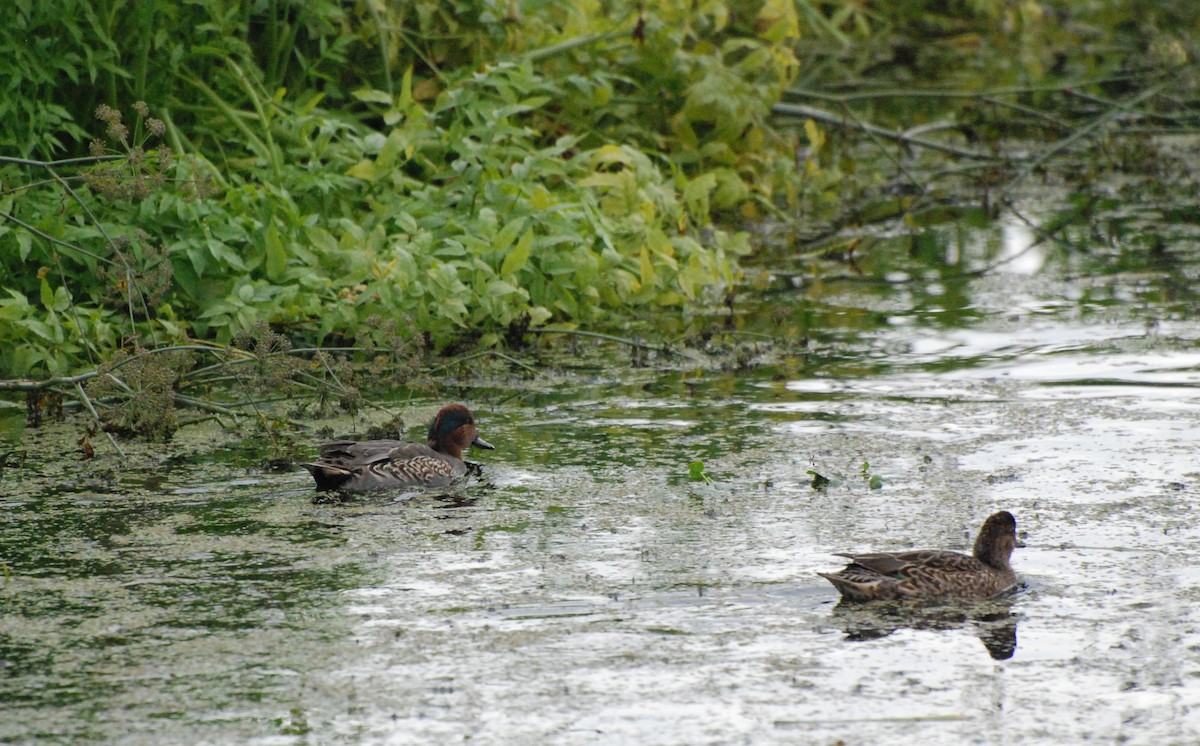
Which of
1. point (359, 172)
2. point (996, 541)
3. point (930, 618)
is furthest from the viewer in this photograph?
point (359, 172)

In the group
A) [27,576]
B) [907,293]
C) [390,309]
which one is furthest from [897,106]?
[27,576]

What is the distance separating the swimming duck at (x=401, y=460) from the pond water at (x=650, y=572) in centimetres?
12

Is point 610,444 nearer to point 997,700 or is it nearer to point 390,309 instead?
point 390,309

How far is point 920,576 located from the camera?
5660 mm

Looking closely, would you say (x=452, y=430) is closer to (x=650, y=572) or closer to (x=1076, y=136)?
(x=650, y=572)

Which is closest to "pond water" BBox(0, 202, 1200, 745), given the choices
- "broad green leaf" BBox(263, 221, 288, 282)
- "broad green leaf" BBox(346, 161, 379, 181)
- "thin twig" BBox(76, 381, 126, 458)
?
"thin twig" BBox(76, 381, 126, 458)

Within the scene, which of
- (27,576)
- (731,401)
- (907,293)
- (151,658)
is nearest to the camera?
(151,658)

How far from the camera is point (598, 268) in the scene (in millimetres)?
10102

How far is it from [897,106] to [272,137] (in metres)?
10.3

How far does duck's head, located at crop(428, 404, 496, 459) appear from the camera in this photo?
24.4 ft

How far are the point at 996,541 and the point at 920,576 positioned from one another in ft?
1.21

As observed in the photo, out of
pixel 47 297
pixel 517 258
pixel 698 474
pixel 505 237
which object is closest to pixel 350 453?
pixel 698 474

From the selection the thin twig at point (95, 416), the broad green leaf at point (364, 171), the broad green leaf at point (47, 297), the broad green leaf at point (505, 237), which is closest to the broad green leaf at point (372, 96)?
the broad green leaf at point (364, 171)

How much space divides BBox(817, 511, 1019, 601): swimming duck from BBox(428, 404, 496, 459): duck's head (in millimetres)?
2182
